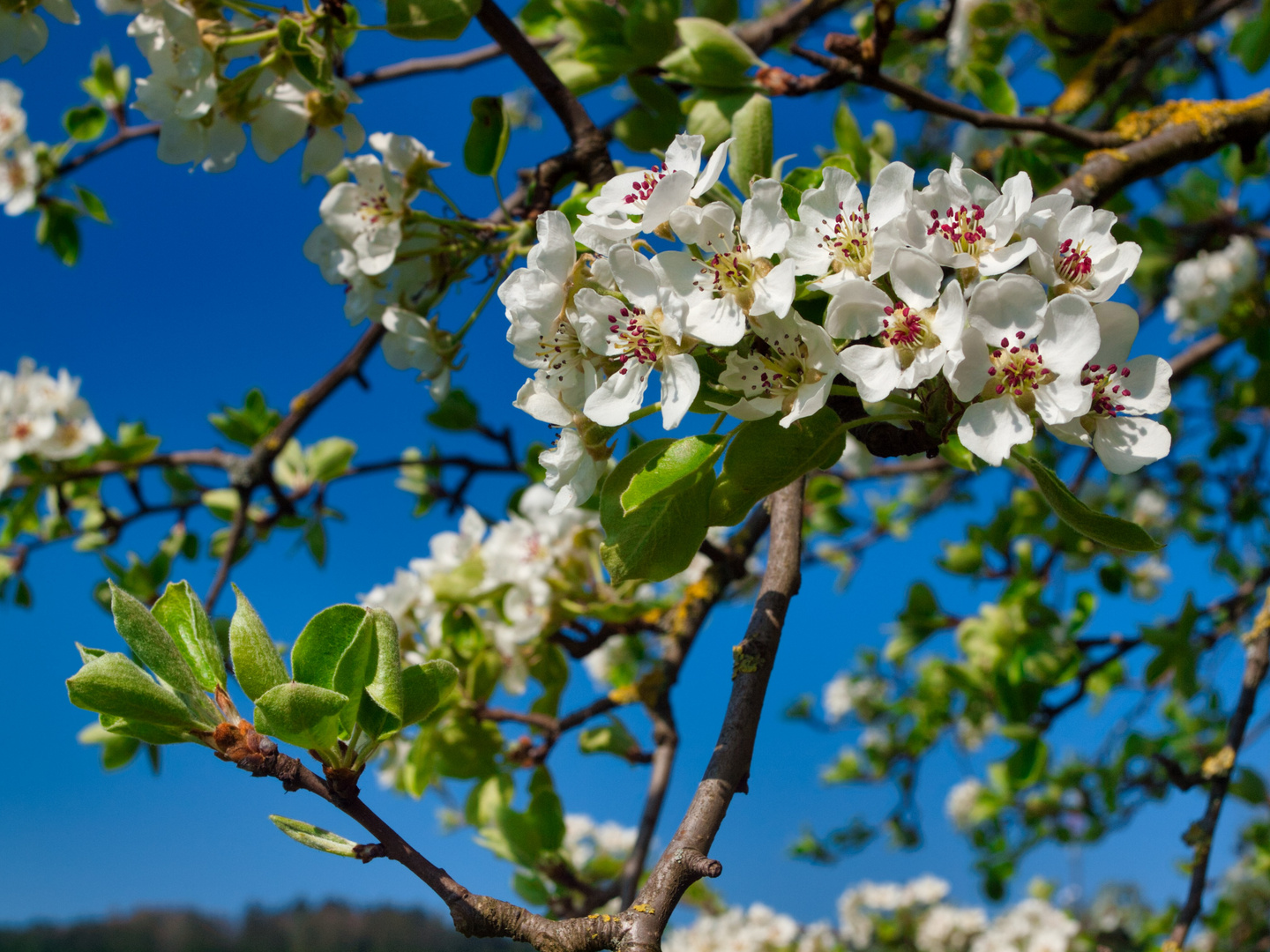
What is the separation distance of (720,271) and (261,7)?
101 cm

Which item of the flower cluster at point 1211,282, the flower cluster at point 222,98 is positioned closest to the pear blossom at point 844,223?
the flower cluster at point 222,98

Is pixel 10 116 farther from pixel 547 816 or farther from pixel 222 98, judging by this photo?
pixel 547 816

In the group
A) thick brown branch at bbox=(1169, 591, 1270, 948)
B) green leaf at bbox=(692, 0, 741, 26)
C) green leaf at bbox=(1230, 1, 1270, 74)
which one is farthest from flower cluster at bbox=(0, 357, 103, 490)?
green leaf at bbox=(1230, 1, 1270, 74)

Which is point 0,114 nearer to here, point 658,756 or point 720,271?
point 658,756

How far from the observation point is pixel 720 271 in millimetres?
828

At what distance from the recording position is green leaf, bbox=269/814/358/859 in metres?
0.78

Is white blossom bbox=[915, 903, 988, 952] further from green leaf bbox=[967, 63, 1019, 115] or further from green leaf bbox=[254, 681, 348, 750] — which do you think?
green leaf bbox=[254, 681, 348, 750]

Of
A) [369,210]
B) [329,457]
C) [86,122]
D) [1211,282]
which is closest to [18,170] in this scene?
[86,122]

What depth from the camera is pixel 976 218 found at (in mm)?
858

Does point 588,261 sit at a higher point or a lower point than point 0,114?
lower

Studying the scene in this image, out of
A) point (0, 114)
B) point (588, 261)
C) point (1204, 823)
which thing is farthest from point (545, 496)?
point (0, 114)

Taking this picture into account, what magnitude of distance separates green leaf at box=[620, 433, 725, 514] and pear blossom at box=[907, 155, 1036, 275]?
26 centimetres

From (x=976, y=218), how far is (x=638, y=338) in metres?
0.34

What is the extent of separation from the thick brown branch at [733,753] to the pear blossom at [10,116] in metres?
2.51
